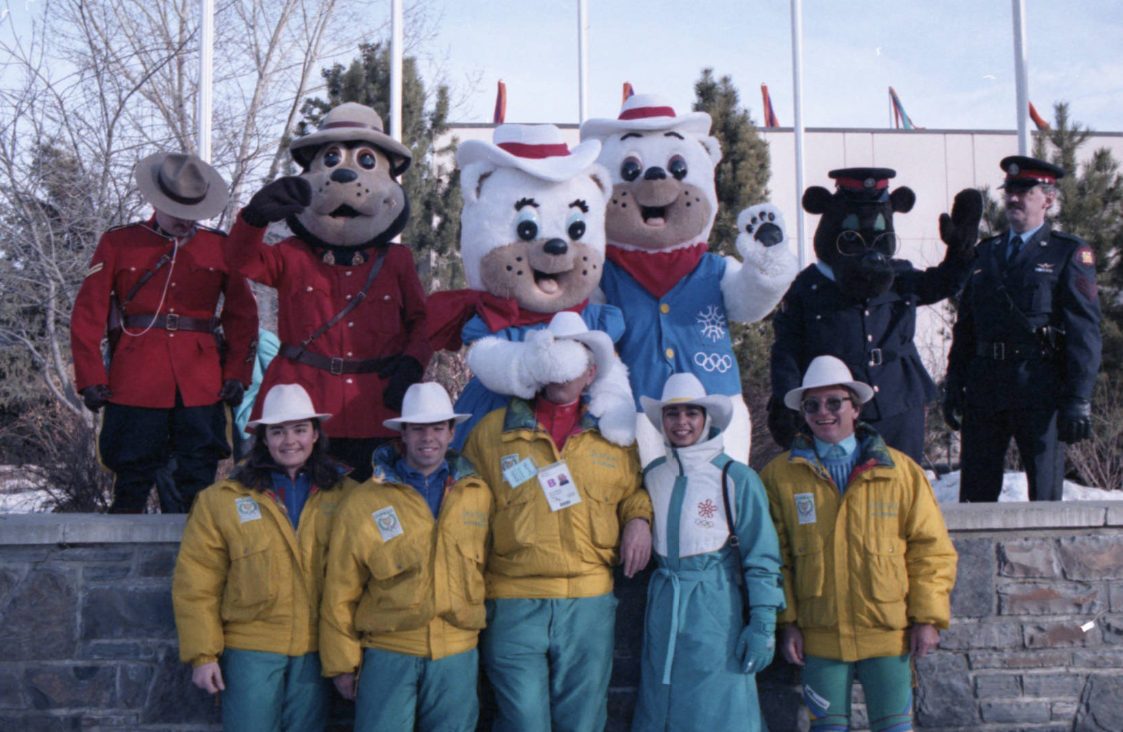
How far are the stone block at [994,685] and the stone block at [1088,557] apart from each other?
51 cm

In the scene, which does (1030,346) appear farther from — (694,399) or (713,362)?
(694,399)

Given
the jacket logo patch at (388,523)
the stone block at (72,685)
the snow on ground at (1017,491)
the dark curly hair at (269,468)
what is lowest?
the stone block at (72,685)

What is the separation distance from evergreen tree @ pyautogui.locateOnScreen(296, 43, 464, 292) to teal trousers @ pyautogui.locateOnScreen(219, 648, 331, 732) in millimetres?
7845

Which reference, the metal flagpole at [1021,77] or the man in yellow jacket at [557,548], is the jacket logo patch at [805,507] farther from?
the metal flagpole at [1021,77]

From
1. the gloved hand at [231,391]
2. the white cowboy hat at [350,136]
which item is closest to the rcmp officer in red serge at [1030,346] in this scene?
the white cowboy hat at [350,136]

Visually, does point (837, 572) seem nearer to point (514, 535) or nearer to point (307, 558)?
point (514, 535)

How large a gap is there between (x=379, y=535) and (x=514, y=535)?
0.47 m

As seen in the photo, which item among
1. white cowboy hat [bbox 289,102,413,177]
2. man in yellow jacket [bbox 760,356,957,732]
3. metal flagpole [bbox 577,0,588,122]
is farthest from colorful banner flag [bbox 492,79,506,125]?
man in yellow jacket [bbox 760,356,957,732]

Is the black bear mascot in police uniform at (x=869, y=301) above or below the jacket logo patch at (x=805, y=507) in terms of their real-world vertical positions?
above

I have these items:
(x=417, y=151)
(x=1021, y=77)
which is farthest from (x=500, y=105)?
(x=1021, y=77)

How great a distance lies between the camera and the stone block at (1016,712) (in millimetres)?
3957

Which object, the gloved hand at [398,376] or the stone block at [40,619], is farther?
the gloved hand at [398,376]

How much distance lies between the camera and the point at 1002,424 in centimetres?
456

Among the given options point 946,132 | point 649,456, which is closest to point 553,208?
point 649,456
